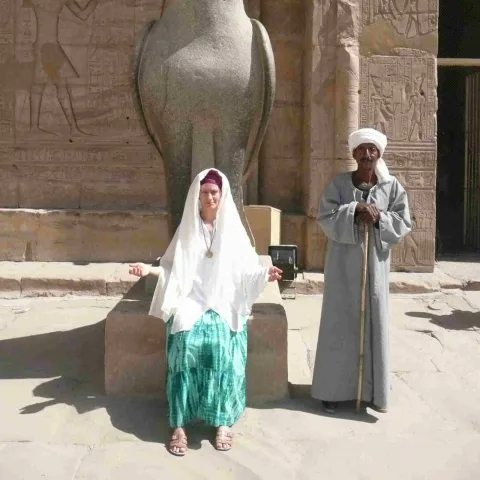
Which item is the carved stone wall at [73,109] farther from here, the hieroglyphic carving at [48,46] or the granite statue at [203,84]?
the granite statue at [203,84]

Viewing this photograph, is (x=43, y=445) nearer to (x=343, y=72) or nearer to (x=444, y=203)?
(x=343, y=72)

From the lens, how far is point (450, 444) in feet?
11.3

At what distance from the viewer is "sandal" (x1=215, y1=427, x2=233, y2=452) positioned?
333cm

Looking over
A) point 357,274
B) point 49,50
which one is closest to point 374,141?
point 357,274

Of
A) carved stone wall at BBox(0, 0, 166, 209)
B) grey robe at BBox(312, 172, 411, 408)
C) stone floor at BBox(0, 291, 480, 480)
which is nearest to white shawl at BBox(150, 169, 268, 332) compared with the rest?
grey robe at BBox(312, 172, 411, 408)

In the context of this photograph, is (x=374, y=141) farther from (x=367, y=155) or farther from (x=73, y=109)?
(x=73, y=109)

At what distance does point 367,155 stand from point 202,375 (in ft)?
5.08

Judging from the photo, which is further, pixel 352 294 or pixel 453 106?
pixel 453 106

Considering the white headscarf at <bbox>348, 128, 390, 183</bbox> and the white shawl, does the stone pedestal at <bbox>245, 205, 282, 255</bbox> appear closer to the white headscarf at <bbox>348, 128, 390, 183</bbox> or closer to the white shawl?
the white headscarf at <bbox>348, 128, 390, 183</bbox>

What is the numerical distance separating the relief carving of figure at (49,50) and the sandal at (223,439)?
20.5 ft

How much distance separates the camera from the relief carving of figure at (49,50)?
849cm

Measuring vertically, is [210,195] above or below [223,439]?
above

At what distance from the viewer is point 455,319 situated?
6.40m

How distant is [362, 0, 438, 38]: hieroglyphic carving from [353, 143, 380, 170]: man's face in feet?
15.2
